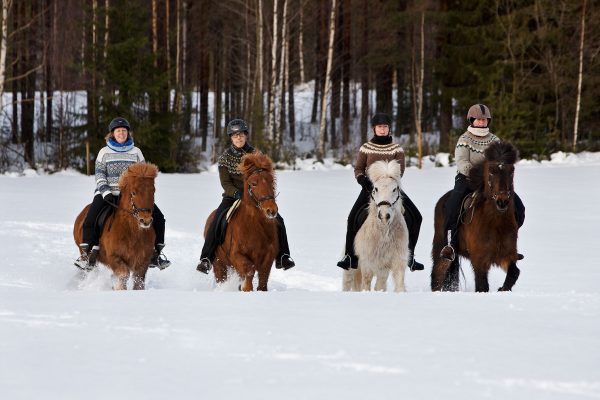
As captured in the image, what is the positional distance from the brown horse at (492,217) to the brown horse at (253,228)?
2.27 metres

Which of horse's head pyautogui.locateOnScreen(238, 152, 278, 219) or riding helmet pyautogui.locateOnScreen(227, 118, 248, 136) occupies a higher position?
riding helmet pyautogui.locateOnScreen(227, 118, 248, 136)

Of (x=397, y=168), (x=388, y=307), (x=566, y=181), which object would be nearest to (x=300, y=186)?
(x=566, y=181)

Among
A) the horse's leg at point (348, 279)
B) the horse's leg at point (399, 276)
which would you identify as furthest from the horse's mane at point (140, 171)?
the horse's leg at point (399, 276)

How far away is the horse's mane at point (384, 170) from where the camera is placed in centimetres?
938

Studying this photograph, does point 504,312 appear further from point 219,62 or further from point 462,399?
point 219,62

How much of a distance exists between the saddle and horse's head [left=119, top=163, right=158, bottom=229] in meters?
0.82

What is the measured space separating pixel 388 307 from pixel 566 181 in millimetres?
17600

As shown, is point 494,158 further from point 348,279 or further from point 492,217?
point 348,279

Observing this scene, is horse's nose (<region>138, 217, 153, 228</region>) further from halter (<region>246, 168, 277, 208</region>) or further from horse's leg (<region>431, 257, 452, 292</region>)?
horse's leg (<region>431, 257, 452, 292</region>)

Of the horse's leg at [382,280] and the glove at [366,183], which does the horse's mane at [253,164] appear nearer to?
the glove at [366,183]

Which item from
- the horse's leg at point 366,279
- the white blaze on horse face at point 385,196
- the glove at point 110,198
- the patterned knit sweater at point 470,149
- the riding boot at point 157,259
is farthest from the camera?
the riding boot at point 157,259

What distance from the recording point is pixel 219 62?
43.8 meters

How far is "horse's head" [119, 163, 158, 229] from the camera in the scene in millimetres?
9875

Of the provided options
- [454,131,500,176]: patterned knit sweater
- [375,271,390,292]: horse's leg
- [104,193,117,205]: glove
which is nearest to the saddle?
[104,193,117,205]: glove
